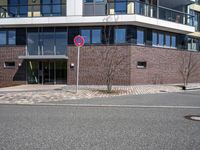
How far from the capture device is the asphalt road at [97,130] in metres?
4.62

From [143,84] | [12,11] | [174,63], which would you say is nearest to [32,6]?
[12,11]

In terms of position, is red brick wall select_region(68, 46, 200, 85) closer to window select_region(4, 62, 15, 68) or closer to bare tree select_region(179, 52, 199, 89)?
bare tree select_region(179, 52, 199, 89)

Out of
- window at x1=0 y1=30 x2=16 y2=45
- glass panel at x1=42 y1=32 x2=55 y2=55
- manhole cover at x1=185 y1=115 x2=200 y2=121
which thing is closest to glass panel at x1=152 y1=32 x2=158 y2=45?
glass panel at x1=42 y1=32 x2=55 y2=55

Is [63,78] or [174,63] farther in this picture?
[174,63]

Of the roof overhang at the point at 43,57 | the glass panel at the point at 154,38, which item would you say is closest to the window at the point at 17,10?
the roof overhang at the point at 43,57

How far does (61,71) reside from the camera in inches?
818

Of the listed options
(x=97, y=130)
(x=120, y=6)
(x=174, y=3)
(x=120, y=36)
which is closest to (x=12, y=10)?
(x=120, y=6)

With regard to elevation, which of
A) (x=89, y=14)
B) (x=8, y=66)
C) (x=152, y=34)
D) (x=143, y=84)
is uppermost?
(x=89, y=14)

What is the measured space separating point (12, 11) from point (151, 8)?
45.0 feet

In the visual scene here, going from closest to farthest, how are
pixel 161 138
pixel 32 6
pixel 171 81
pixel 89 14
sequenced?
pixel 161 138
pixel 89 14
pixel 32 6
pixel 171 81

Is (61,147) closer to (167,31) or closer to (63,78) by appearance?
(63,78)

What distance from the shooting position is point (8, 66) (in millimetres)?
21094

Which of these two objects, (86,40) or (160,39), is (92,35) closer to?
(86,40)

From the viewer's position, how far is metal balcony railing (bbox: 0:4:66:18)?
67.4 feet
